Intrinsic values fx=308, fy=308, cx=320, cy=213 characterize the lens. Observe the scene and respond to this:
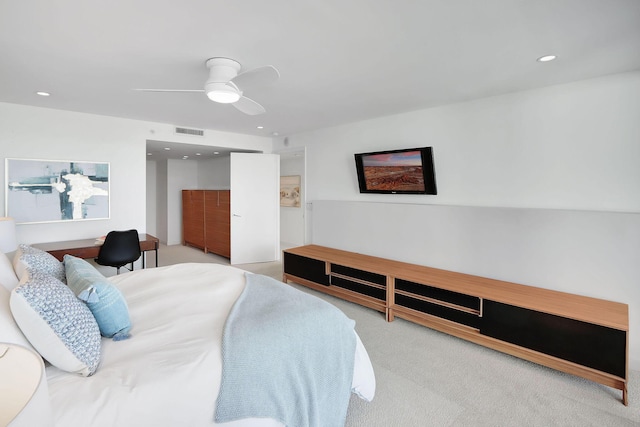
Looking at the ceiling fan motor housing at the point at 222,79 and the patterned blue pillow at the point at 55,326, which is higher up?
the ceiling fan motor housing at the point at 222,79

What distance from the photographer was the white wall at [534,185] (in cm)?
243

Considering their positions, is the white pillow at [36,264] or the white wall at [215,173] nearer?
the white pillow at [36,264]

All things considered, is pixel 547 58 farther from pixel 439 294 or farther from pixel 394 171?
pixel 439 294

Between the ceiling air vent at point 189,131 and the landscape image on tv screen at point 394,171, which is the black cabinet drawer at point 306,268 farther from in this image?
the ceiling air vent at point 189,131

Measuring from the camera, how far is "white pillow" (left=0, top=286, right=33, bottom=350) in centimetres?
110

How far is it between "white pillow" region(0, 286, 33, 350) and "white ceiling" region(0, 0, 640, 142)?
4.95 feet

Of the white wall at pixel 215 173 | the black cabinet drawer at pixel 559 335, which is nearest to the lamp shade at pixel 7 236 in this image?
the white wall at pixel 215 173

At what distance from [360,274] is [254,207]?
2.67 meters

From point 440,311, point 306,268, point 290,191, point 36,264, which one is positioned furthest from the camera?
point 290,191

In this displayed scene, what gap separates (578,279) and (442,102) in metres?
2.09

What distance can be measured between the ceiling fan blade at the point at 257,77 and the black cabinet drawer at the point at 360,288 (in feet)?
7.86

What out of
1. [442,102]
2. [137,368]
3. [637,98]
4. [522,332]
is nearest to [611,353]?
[522,332]

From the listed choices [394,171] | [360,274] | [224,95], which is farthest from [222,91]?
[360,274]

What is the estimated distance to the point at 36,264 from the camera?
74.1 inches
